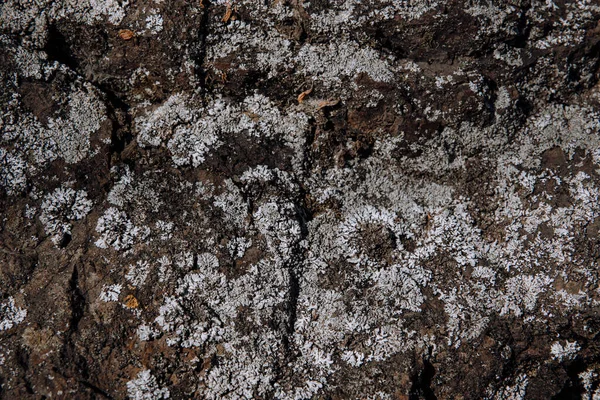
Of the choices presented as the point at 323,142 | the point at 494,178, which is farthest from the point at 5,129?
the point at 494,178

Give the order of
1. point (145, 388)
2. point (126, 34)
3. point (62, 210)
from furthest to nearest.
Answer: point (126, 34) → point (62, 210) → point (145, 388)

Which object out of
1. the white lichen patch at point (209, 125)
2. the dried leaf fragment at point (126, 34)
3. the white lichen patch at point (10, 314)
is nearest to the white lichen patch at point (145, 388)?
the white lichen patch at point (10, 314)

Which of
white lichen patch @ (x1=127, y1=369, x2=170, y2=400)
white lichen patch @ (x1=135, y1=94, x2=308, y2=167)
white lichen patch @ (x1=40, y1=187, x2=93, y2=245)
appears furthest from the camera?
white lichen patch @ (x1=135, y1=94, x2=308, y2=167)

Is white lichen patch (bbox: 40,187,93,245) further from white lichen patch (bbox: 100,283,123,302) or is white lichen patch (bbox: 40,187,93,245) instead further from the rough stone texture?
white lichen patch (bbox: 100,283,123,302)

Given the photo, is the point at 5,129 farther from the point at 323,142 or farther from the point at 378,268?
the point at 378,268

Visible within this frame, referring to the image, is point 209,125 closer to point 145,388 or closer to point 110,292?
point 110,292

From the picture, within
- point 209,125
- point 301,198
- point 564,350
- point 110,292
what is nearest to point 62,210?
point 110,292

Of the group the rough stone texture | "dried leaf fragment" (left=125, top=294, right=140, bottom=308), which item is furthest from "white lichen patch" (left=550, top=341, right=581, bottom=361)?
"dried leaf fragment" (left=125, top=294, right=140, bottom=308)
